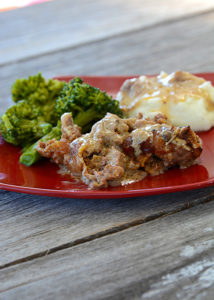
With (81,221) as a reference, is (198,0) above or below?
above

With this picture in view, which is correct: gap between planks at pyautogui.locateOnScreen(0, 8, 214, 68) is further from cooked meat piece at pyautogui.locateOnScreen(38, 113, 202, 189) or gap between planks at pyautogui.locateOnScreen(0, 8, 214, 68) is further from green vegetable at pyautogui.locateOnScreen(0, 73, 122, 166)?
cooked meat piece at pyautogui.locateOnScreen(38, 113, 202, 189)

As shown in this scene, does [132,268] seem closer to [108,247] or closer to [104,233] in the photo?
[108,247]

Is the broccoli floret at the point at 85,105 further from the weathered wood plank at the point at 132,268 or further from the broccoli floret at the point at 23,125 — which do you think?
the weathered wood plank at the point at 132,268

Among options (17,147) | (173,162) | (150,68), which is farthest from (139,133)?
(150,68)

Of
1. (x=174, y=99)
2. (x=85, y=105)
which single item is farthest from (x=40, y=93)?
(x=174, y=99)

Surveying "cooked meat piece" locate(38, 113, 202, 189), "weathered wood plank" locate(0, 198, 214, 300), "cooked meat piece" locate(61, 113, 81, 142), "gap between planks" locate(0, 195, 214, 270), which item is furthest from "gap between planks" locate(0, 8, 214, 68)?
"weathered wood plank" locate(0, 198, 214, 300)

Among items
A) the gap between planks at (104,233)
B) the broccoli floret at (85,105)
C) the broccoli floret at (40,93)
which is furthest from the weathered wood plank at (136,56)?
the gap between planks at (104,233)

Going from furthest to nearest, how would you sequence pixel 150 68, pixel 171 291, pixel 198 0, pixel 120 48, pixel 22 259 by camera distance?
pixel 198 0 → pixel 120 48 → pixel 150 68 → pixel 22 259 → pixel 171 291

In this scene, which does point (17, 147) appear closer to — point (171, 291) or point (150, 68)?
point (171, 291)
